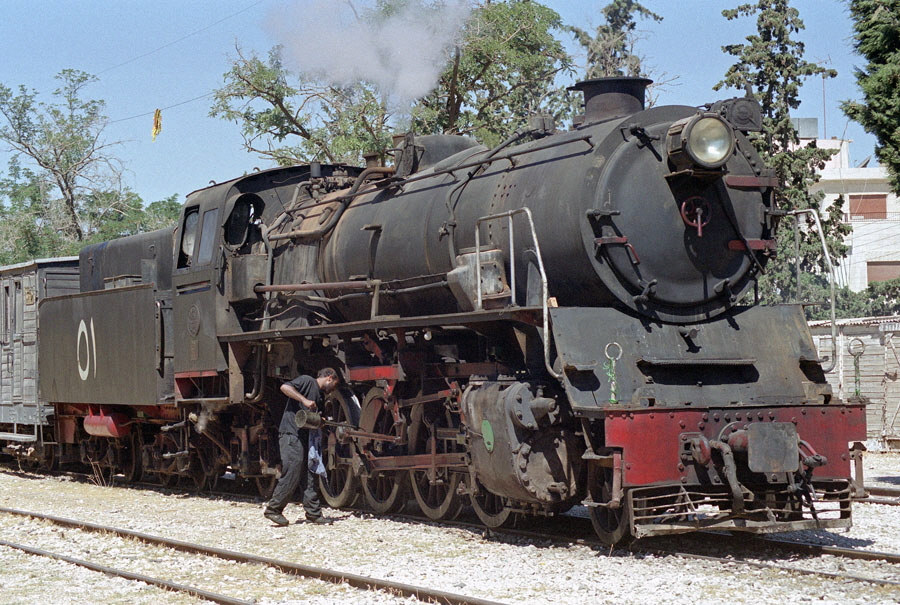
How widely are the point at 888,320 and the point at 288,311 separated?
40.9ft

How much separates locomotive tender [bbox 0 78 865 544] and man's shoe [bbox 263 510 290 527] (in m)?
0.98

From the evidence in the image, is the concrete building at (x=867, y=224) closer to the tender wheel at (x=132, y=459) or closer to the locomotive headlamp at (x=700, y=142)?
the tender wheel at (x=132, y=459)

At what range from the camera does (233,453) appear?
12711mm

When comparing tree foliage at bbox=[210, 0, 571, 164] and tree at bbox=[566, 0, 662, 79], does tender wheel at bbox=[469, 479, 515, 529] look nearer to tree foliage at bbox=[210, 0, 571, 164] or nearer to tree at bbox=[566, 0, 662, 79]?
tree foliage at bbox=[210, 0, 571, 164]

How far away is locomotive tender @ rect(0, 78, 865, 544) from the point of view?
25.3 ft

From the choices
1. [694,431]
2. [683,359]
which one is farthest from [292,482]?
[694,431]

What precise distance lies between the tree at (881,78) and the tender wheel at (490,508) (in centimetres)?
688

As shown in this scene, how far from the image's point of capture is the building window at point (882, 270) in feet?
158

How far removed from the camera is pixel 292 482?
34.0 ft

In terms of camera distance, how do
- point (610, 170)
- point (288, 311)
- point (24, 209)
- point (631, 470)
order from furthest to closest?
point (24, 209), point (288, 311), point (610, 170), point (631, 470)

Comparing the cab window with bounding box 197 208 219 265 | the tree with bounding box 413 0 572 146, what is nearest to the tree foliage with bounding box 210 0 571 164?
the tree with bounding box 413 0 572 146

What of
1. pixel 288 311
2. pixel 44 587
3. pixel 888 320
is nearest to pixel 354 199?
pixel 288 311

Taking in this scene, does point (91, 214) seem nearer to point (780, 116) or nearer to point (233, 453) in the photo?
point (780, 116)

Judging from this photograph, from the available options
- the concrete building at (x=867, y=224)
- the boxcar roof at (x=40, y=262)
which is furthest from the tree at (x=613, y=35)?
the boxcar roof at (x=40, y=262)
